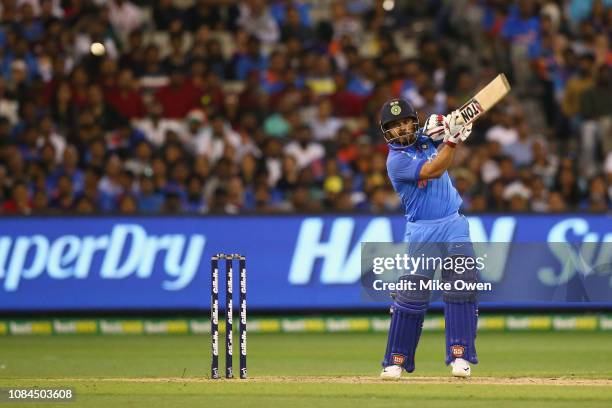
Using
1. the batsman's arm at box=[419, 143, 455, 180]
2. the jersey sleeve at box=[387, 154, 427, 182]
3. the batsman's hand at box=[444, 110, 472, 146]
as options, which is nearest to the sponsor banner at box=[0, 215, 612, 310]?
the jersey sleeve at box=[387, 154, 427, 182]

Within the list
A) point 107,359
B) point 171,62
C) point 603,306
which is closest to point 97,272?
point 107,359

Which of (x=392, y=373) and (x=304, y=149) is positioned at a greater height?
(x=304, y=149)

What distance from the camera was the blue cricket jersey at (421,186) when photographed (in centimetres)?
1075

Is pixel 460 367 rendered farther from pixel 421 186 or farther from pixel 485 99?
pixel 485 99

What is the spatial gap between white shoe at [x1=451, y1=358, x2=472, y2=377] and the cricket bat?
185cm

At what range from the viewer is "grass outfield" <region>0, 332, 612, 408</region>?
987 cm

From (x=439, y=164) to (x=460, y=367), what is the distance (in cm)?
160

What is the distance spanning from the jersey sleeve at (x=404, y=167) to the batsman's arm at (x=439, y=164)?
Answer: 5 centimetres

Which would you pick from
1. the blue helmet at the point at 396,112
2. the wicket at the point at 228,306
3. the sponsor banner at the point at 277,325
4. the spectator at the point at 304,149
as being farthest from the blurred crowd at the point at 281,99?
the blue helmet at the point at 396,112

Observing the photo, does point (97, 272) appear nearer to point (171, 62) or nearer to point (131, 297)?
point (131, 297)

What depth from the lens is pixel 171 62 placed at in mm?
19953

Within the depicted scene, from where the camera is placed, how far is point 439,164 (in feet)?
34.3

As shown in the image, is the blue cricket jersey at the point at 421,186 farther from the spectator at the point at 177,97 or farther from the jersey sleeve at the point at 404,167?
the spectator at the point at 177,97

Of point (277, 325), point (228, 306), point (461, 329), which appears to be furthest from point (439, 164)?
point (277, 325)
